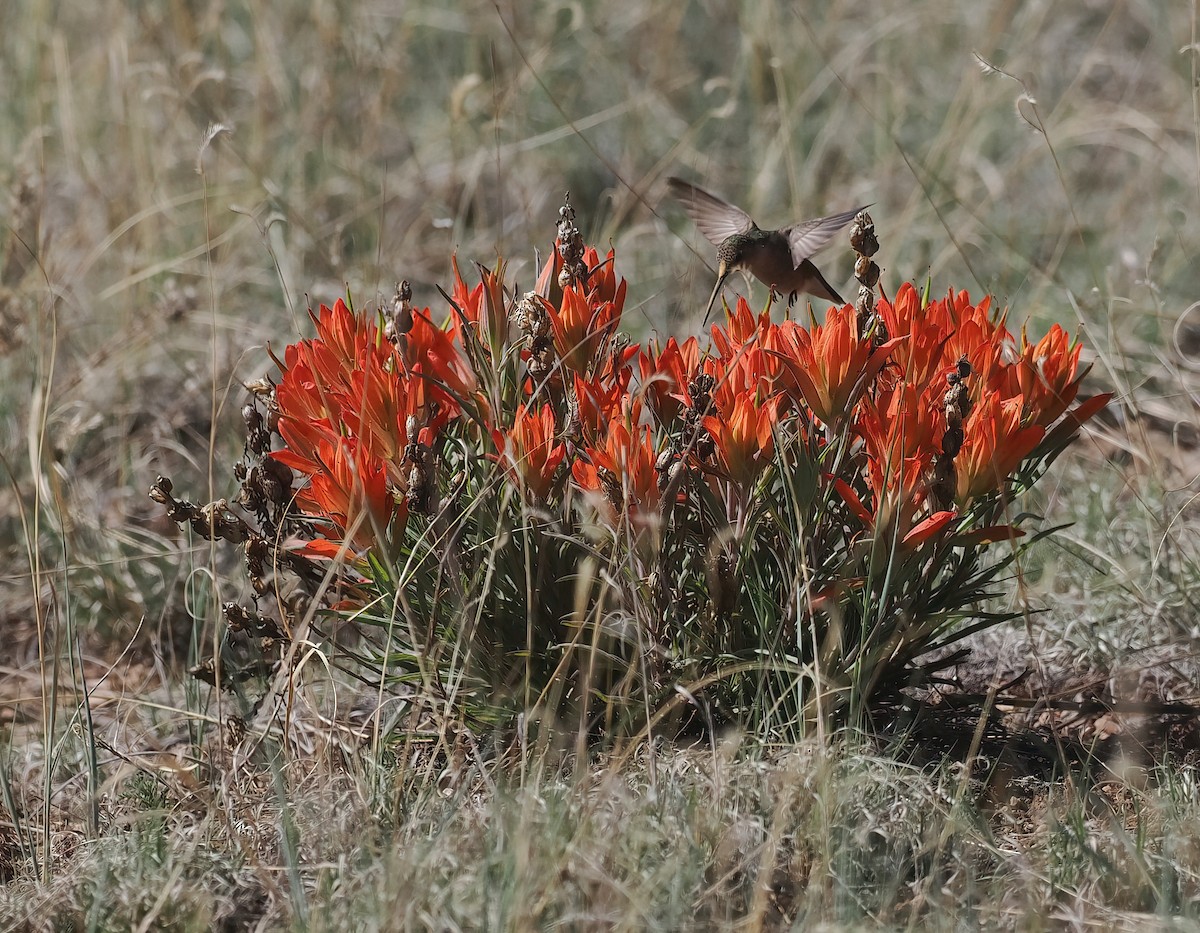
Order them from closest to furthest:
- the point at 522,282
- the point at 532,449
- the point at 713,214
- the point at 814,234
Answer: the point at 532,449
the point at 814,234
the point at 713,214
the point at 522,282

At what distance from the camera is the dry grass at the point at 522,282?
1739 millimetres

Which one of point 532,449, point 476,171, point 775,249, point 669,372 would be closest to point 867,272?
point 775,249

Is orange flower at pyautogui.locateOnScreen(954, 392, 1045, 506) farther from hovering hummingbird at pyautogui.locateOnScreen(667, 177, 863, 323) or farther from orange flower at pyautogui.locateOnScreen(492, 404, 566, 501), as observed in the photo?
orange flower at pyautogui.locateOnScreen(492, 404, 566, 501)

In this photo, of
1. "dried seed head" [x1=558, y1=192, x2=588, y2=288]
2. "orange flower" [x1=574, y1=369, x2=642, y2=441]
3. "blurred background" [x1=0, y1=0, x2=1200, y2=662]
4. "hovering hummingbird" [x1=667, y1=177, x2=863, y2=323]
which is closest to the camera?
"orange flower" [x1=574, y1=369, x2=642, y2=441]

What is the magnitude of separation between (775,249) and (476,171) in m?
1.88

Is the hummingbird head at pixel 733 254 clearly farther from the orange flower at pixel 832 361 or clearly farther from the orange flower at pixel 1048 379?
the orange flower at pixel 1048 379

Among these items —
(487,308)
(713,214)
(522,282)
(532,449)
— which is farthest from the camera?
(522,282)

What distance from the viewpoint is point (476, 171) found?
3.78 meters

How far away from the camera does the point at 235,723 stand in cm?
222

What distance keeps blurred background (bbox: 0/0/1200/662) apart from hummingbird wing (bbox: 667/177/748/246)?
3.69 ft

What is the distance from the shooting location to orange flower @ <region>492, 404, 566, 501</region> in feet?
5.94

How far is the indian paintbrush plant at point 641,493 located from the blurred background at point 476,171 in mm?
1238

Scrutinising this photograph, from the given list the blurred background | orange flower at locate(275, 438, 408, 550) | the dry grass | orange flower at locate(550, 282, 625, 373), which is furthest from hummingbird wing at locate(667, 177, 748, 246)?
the blurred background

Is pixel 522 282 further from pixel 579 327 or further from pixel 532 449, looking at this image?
pixel 532 449
